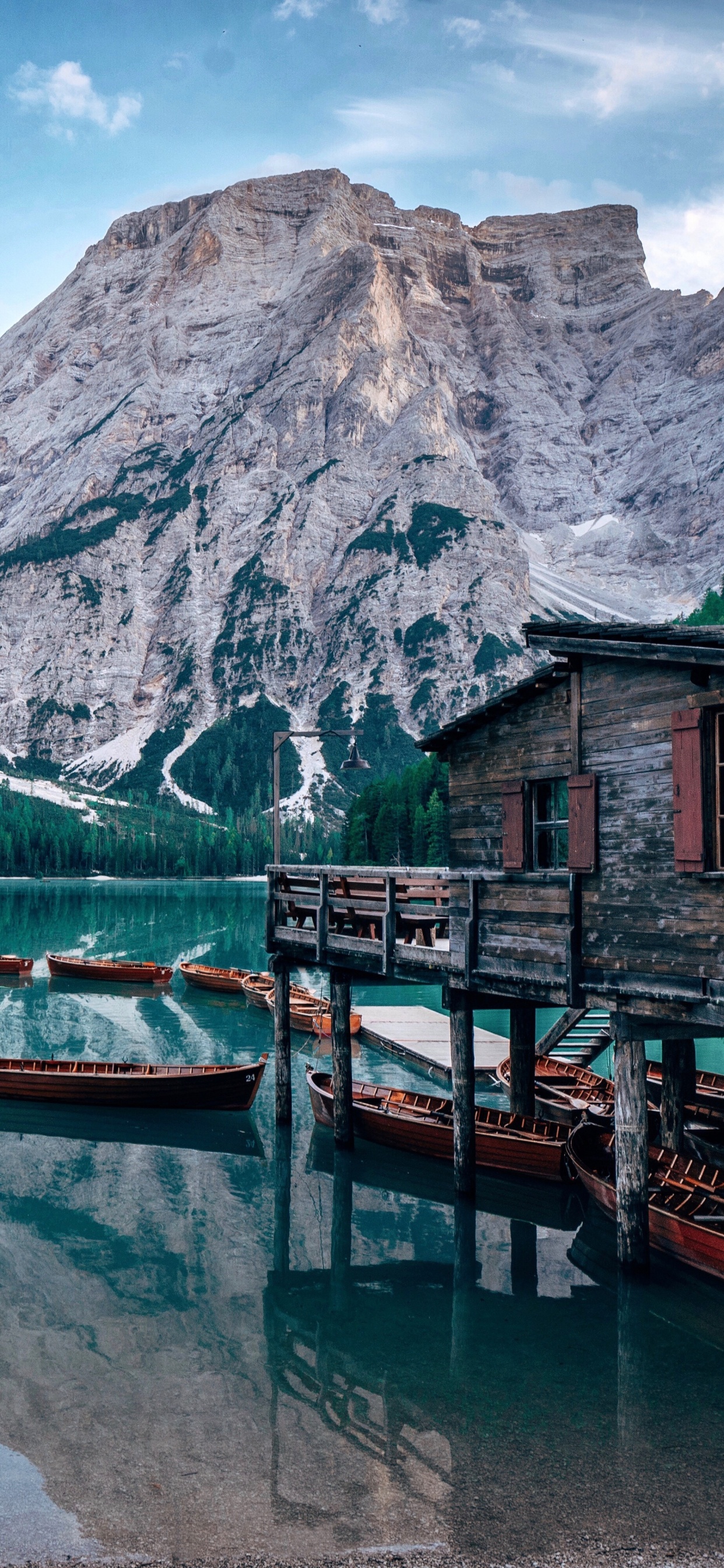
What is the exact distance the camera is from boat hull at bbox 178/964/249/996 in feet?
199

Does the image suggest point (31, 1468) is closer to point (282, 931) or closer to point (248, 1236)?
point (248, 1236)

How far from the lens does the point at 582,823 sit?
1803cm

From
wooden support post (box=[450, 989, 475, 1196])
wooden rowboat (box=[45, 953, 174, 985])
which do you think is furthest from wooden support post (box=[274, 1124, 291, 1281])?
wooden rowboat (box=[45, 953, 174, 985])

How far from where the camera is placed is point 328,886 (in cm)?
2666

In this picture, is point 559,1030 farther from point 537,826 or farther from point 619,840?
point 619,840

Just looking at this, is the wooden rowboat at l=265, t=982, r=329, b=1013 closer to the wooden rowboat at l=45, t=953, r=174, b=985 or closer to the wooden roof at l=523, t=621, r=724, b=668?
the wooden rowboat at l=45, t=953, r=174, b=985

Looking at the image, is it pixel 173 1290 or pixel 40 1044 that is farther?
pixel 40 1044

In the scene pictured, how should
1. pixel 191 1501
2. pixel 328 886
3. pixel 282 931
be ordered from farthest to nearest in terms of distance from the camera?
pixel 282 931, pixel 328 886, pixel 191 1501

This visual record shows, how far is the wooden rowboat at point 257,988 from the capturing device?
5303cm

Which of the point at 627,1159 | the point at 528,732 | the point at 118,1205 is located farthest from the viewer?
the point at 118,1205

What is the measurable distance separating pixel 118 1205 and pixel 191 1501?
43.5 feet

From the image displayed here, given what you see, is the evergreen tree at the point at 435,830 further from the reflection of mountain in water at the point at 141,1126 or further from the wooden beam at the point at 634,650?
the wooden beam at the point at 634,650

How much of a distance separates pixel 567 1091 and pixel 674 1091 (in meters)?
5.68

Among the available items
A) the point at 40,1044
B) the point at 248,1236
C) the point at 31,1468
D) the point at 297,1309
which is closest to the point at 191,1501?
the point at 31,1468
